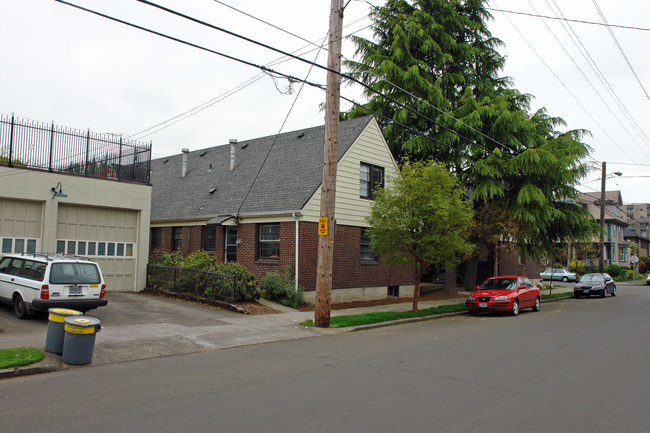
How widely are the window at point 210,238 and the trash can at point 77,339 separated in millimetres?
12876

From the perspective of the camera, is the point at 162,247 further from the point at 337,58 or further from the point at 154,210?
the point at 337,58

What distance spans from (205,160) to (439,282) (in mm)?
15987

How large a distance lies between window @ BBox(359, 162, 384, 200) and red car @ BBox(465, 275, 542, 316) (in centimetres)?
609

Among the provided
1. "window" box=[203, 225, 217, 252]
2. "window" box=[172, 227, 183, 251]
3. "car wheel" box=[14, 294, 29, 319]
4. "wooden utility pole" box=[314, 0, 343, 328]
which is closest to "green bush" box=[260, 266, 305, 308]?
"wooden utility pole" box=[314, 0, 343, 328]

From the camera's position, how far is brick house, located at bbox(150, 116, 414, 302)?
731 inches

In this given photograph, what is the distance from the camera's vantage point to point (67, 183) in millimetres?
17156

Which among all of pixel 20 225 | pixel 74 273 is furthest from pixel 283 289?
pixel 20 225

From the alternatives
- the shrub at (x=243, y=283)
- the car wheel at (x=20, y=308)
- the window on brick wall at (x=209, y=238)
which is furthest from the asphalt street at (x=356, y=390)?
the window on brick wall at (x=209, y=238)

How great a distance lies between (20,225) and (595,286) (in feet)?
98.3

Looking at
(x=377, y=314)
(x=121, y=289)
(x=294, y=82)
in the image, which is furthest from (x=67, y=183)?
(x=377, y=314)

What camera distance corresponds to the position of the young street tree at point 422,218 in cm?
1602

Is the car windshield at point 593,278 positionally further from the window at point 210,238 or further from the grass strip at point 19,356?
the grass strip at point 19,356

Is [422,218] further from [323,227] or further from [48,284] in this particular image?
[48,284]

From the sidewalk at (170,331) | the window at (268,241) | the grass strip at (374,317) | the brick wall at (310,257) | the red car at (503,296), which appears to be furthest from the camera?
the window at (268,241)
